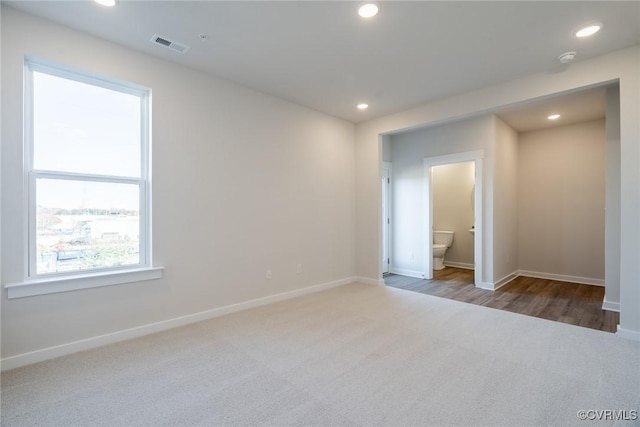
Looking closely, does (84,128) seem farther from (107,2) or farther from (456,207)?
(456,207)

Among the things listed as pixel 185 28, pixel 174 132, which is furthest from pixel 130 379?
pixel 185 28

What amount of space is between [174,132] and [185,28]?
1.00m

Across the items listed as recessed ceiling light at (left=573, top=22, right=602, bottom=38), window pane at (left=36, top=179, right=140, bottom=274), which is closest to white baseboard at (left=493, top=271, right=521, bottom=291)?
recessed ceiling light at (left=573, top=22, right=602, bottom=38)

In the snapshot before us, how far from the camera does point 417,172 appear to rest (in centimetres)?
541

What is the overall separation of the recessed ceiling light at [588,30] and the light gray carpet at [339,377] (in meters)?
2.71

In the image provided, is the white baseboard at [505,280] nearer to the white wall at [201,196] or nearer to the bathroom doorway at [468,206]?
the bathroom doorway at [468,206]

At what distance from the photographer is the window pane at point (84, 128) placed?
2475 mm

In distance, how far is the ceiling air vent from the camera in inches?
104

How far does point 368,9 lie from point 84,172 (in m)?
2.77

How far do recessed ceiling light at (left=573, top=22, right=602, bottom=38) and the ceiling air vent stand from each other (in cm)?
344

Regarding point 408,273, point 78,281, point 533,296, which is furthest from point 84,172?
point 533,296

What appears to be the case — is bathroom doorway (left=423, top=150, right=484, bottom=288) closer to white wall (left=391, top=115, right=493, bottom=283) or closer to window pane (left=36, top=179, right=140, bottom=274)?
white wall (left=391, top=115, right=493, bottom=283)

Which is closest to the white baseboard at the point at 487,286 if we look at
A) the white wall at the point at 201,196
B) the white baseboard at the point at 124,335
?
the white wall at the point at 201,196

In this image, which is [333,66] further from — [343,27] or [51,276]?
[51,276]
